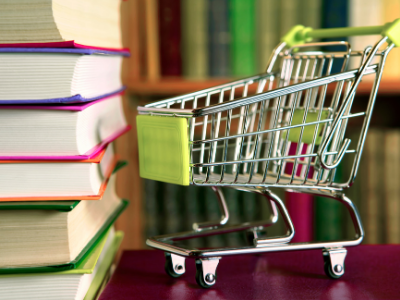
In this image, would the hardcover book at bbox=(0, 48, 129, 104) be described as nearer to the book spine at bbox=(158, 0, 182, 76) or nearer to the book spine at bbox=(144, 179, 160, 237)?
the book spine at bbox=(158, 0, 182, 76)

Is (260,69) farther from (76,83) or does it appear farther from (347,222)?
(76,83)

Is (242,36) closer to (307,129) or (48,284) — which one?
(307,129)

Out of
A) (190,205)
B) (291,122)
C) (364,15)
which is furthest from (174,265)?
(364,15)

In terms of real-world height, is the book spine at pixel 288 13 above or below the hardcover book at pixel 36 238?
above

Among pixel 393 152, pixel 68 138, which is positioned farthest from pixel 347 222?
pixel 68 138

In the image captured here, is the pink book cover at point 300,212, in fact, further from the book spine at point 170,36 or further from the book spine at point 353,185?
the book spine at point 170,36

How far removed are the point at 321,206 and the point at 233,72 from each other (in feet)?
1.79

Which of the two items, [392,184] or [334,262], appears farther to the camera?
[392,184]

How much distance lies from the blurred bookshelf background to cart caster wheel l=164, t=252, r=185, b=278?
77cm

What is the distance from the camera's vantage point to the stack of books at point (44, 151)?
0.65 metres

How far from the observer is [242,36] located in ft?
5.05

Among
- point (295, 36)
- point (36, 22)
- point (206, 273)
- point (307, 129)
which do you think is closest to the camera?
point (36, 22)

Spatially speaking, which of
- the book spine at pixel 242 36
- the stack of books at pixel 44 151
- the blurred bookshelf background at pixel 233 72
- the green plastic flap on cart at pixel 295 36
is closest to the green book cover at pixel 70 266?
the stack of books at pixel 44 151

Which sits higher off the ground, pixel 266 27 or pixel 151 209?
pixel 266 27
